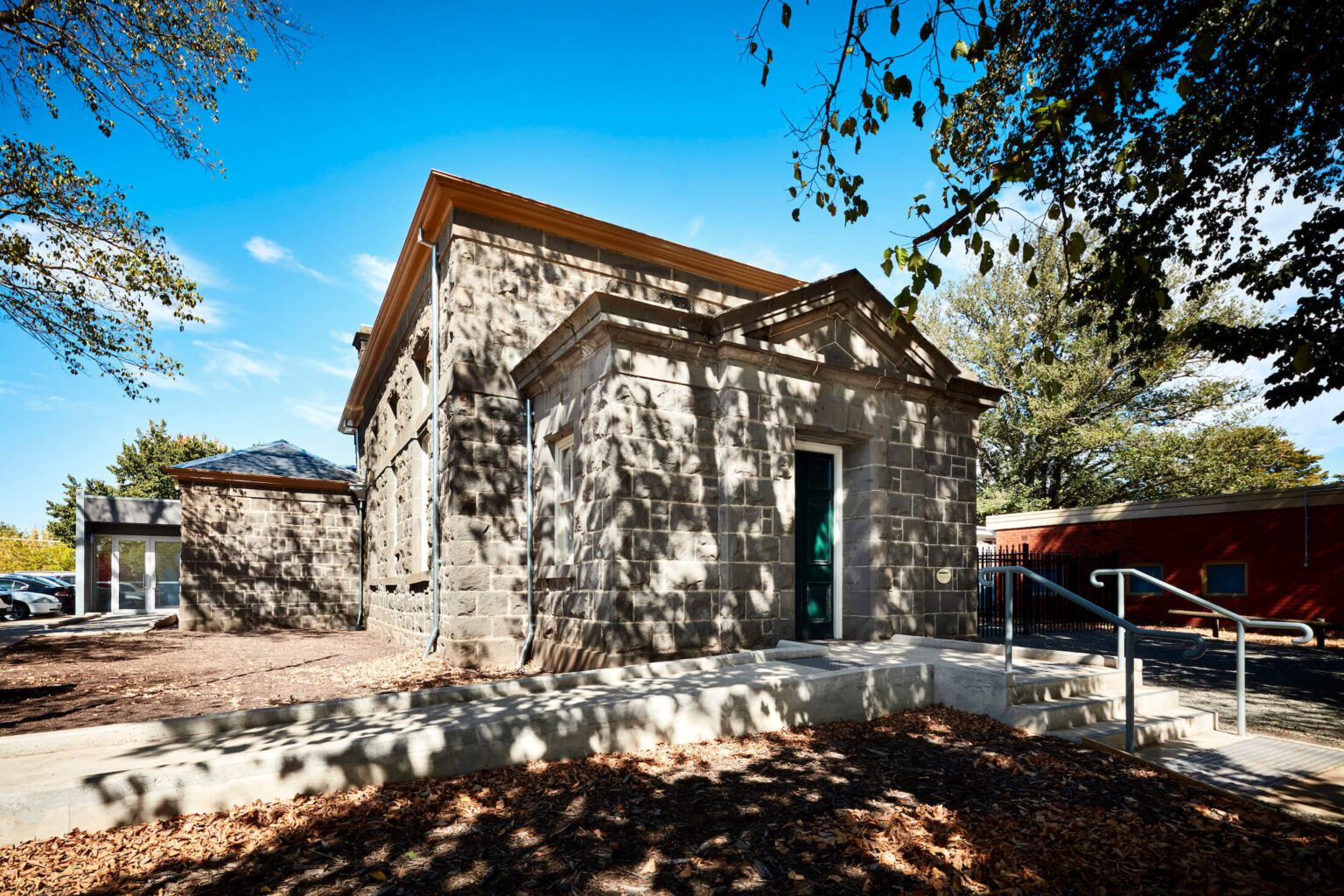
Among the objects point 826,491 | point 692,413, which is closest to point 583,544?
point 692,413

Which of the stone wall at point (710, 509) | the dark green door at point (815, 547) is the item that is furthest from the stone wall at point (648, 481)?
the dark green door at point (815, 547)

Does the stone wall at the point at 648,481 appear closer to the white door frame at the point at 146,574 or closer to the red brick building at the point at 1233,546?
the red brick building at the point at 1233,546

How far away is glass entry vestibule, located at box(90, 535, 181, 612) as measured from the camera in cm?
2119

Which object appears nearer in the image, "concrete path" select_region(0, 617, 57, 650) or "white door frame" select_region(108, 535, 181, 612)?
"concrete path" select_region(0, 617, 57, 650)

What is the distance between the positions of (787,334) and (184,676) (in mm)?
8659

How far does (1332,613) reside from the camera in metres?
14.3

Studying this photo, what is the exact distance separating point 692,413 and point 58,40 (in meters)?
8.87

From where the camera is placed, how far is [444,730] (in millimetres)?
4152

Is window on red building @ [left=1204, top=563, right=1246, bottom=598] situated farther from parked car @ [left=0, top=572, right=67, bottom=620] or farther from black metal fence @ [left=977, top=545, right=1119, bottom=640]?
parked car @ [left=0, top=572, right=67, bottom=620]

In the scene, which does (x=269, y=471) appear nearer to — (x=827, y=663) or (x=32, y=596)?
(x=32, y=596)

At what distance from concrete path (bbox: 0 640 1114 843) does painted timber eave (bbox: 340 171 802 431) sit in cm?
630

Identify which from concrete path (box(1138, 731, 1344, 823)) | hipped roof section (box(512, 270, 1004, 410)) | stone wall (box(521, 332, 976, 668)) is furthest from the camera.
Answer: hipped roof section (box(512, 270, 1004, 410))

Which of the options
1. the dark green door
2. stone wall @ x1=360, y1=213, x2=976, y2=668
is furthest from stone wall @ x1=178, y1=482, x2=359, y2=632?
the dark green door

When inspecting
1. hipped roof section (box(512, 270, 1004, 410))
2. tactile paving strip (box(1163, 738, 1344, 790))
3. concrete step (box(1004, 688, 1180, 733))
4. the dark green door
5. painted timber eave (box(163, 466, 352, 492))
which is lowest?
tactile paving strip (box(1163, 738, 1344, 790))
